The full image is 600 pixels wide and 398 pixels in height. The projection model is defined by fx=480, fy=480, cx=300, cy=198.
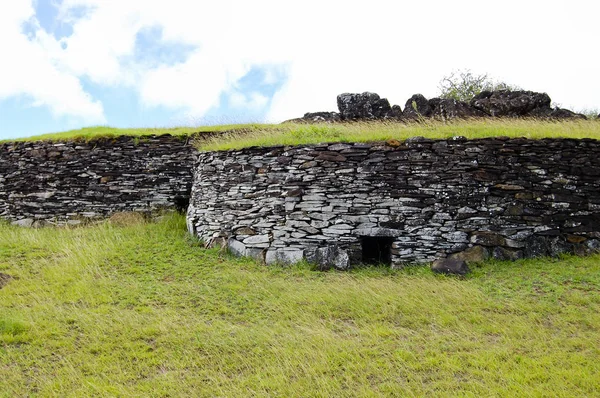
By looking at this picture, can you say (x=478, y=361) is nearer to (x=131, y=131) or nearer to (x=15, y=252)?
(x=15, y=252)

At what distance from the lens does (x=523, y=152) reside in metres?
10.2

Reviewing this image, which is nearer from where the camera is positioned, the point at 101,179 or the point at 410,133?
the point at 410,133

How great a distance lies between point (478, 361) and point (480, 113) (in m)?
11.3

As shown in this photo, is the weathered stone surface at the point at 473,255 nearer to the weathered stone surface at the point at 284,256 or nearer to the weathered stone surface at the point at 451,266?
the weathered stone surface at the point at 451,266

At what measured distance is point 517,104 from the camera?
15.3 metres

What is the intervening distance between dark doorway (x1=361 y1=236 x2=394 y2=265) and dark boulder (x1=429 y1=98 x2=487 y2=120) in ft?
19.9

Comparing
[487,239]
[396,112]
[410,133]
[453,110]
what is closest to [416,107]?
[396,112]

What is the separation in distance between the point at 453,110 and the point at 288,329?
1063 cm

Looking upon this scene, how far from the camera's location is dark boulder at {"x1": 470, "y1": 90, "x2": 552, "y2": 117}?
15203 millimetres

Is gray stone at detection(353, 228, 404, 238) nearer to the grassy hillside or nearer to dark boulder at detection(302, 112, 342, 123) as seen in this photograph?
the grassy hillside

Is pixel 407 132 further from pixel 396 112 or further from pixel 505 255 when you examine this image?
pixel 396 112

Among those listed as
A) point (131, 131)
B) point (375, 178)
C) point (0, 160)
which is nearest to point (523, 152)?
point (375, 178)

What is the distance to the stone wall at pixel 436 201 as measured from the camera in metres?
9.99

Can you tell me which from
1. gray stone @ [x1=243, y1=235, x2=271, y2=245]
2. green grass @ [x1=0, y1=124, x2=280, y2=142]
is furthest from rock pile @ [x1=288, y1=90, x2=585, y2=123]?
gray stone @ [x1=243, y1=235, x2=271, y2=245]
